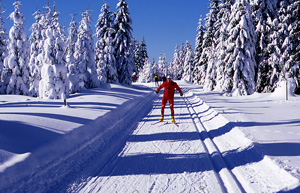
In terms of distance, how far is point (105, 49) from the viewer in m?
Result: 32.2

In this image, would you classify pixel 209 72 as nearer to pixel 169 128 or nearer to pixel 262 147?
pixel 169 128

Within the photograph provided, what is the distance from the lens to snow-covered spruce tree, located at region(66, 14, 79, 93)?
25531 millimetres

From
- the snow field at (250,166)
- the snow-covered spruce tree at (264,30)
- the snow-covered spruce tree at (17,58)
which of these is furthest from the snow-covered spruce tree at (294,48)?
the snow-covered spruce tree at (17,58)

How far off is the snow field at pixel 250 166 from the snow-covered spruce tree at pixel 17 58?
2527 centimetres

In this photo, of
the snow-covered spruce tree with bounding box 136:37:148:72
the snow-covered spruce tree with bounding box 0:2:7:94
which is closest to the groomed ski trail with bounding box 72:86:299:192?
the snow-covered spruce tree with bounding box 0:2:7:94

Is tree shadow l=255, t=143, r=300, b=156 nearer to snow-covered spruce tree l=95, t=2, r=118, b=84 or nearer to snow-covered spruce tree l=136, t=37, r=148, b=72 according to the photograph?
snow-covered spruce tree l=95, t=2, r=118, b=84

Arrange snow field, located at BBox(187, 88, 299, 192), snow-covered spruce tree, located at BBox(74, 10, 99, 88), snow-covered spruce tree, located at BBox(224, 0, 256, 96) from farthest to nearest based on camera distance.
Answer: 1. snow-covered spruce tree, located at BBox(74, 10, 99, 88)
2. snow-covered spruce tree, located at BBox(224, 0, 256, 96)
3. snow field, located at BBox(187, 88, 299, 192)

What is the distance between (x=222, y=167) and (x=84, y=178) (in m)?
2.64

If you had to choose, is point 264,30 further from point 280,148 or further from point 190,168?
point 190,168

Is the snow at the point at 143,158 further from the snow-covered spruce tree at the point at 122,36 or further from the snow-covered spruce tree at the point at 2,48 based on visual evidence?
the snow-covered spruce tree at the point at 122,36

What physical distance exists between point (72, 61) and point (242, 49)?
1852cm

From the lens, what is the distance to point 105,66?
32344 millimetres

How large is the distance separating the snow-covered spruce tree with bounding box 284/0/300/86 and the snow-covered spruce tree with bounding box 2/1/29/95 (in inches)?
1061

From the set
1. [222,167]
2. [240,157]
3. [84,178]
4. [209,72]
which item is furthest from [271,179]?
[209,72]
